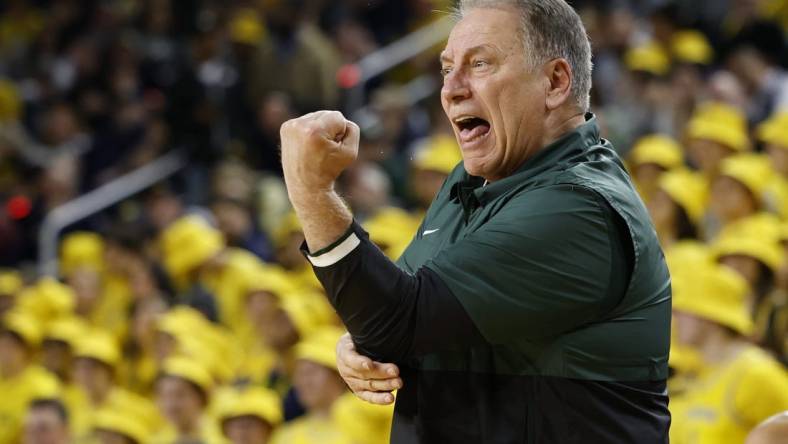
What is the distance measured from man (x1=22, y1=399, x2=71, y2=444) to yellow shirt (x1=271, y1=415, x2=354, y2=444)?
5.15 ft

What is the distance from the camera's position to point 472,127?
2342 mm

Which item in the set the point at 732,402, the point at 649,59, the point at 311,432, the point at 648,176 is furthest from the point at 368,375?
the point at 649,59

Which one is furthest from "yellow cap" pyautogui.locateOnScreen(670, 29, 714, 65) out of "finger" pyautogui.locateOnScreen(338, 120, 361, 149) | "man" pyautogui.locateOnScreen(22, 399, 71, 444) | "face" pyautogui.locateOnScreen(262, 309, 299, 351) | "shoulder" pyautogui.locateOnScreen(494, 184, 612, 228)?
"finger" pyautogui.locateOnScreen(338, 120, 361, 149)

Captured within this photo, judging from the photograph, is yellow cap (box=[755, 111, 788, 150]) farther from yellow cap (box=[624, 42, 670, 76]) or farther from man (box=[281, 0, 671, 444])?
man (box=[281, 0, 671, 444])

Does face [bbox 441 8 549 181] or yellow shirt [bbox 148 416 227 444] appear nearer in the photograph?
face [bbox 441 8 549 181]

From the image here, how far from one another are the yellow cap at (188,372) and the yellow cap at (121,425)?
0.32m

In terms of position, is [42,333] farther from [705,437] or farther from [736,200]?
[705,437]

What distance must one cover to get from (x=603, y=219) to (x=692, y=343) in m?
3.48

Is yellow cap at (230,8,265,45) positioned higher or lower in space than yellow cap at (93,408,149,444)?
higher

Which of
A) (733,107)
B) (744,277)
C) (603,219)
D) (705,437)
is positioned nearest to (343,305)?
(603,219)

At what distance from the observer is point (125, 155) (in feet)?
35.6

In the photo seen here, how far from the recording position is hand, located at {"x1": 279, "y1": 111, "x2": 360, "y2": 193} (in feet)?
6.70

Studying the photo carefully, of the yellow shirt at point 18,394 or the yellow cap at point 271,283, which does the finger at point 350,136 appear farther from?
the yellow shirt at point 18,394

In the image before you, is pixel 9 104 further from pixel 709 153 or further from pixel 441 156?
pixel 709 153
